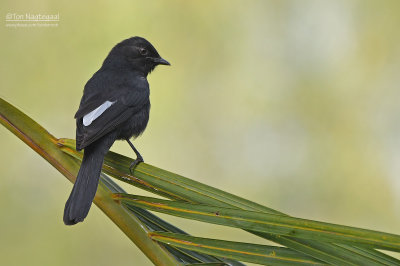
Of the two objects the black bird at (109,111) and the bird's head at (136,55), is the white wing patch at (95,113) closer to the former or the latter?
the black bird at (109,111)

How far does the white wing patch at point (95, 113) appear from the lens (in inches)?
127

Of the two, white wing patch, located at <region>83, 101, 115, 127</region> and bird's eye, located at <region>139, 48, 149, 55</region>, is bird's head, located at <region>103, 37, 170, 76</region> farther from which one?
white wing patch, located at <region>83, 101, 115, 127</region>

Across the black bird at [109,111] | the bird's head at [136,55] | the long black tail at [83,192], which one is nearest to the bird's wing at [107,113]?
the black bird at [109,111]

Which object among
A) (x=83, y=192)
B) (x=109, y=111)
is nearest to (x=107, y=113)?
(x=109, y=111)

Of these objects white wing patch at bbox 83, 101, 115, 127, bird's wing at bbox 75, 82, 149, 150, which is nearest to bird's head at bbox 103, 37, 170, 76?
bird's wing at bbox 75, 82, 149, 150

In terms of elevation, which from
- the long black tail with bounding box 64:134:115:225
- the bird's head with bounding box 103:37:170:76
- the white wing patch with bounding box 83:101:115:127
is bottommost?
the long black tail with bounding box 64:134:115:225

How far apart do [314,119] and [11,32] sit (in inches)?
147

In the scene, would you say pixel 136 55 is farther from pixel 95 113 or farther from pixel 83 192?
pixel 83 192

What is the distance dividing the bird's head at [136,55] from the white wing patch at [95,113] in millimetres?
952

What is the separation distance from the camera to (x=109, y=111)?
137 inches

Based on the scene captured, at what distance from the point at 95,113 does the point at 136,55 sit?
49.3 inches

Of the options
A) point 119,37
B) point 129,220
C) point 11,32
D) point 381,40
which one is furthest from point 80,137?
point 381,40

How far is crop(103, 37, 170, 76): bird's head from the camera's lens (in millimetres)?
4457

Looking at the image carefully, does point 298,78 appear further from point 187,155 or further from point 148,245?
point 148,245
